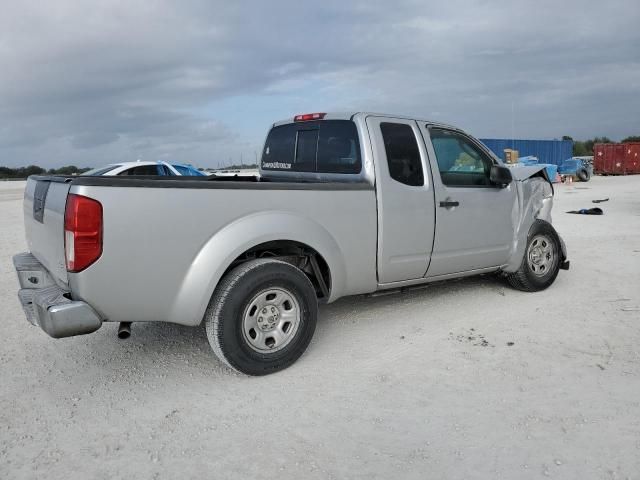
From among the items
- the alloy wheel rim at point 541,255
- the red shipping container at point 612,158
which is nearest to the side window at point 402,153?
the alloy wheel rim at point 541,255

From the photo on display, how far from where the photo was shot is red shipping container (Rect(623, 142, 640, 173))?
35.6 meters

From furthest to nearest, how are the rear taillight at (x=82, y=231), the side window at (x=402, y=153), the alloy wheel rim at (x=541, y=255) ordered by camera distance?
the alloy wheel rim at (x=541, y=255)
the side window at (x=402, y=153)
the rear taillight at (x=82, y=231)

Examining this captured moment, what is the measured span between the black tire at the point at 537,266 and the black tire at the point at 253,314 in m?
2.81

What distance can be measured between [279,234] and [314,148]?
1.50 metres

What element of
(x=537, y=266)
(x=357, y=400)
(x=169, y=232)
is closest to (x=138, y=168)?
(x=537, y=266)

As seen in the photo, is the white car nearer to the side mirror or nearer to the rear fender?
the side mirror

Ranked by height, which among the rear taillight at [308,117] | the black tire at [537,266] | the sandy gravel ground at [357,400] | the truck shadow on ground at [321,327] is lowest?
the sandy gravel ground at [357,400]

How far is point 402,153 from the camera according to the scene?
15.2ft

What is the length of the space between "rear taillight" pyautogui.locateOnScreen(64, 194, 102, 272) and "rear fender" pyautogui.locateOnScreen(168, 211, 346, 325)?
597mm

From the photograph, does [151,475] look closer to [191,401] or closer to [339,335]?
[191,401]

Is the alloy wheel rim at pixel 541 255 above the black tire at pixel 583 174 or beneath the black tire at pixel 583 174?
beneath

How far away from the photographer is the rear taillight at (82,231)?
122 inches

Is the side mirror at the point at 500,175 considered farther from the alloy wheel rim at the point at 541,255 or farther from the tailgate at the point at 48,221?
the tailgate at the point at 48,221

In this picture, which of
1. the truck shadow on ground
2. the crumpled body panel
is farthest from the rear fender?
the crumpled body panel
